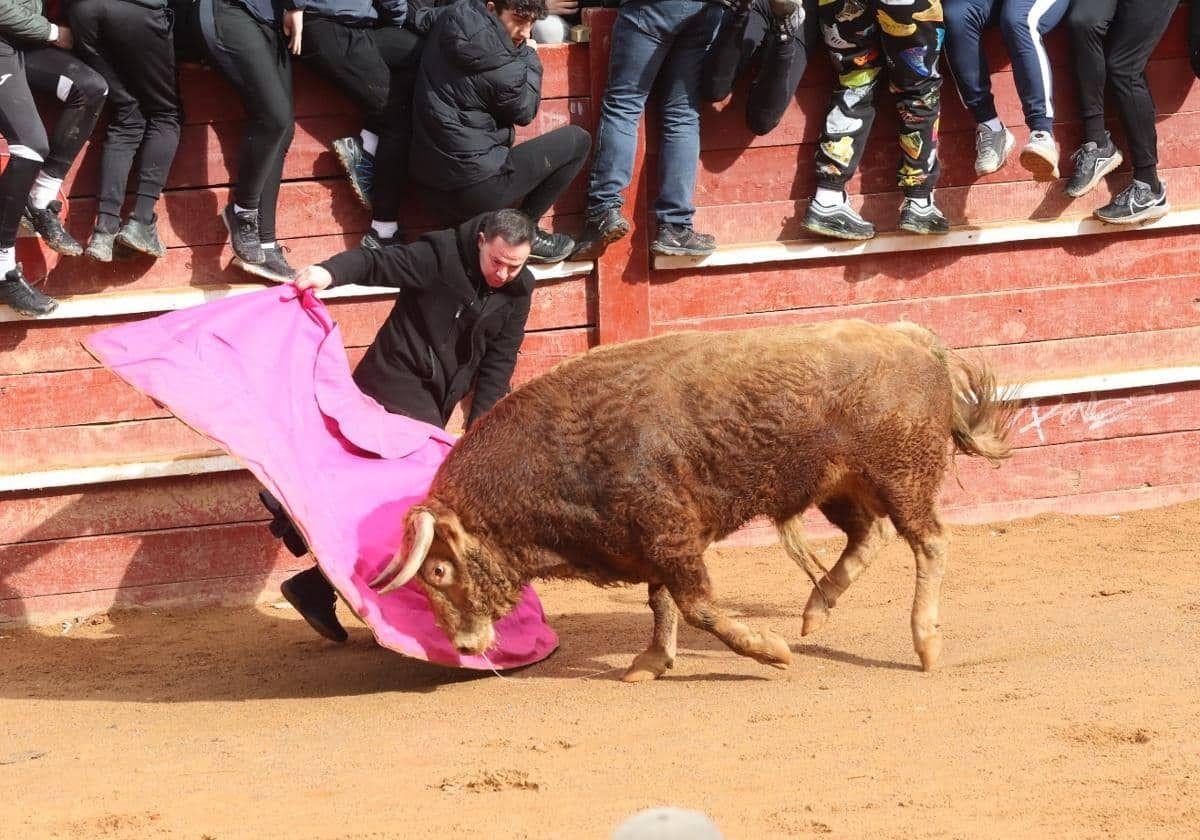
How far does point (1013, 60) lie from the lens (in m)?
8.41

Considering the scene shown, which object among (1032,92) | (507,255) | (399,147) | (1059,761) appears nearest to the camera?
(1059,761)

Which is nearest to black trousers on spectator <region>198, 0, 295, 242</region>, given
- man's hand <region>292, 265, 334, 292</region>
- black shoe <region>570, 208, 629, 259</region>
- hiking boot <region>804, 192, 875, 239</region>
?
man's hand <region>292, 265, 334, 292</region>

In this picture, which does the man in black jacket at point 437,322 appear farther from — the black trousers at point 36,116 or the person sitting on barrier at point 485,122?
the black trousers at point 36,116

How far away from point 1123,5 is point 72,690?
21.0ft

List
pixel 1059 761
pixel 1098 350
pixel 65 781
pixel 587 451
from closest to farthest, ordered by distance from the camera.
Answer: pixel 1059 761 → pixel 65 781 → pixel 587 451 → pixel 1098 350

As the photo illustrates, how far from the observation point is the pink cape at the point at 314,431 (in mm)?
6258

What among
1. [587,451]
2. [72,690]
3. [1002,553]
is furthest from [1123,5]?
[72,690]

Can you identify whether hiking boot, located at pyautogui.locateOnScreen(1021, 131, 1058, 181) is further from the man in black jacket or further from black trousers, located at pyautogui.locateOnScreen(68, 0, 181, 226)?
black trousers, located at pyautogui.locateOnScreen(68, 0, 181, 226)

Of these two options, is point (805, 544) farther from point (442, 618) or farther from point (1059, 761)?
point (1059, 761)

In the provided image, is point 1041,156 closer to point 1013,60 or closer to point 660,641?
point 1013,60

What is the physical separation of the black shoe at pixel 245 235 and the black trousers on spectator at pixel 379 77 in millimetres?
629

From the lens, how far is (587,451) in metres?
6.16

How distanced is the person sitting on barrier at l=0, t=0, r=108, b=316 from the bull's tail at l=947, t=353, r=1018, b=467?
4137 millimetres

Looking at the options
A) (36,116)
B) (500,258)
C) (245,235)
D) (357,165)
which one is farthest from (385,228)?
(36,116)
